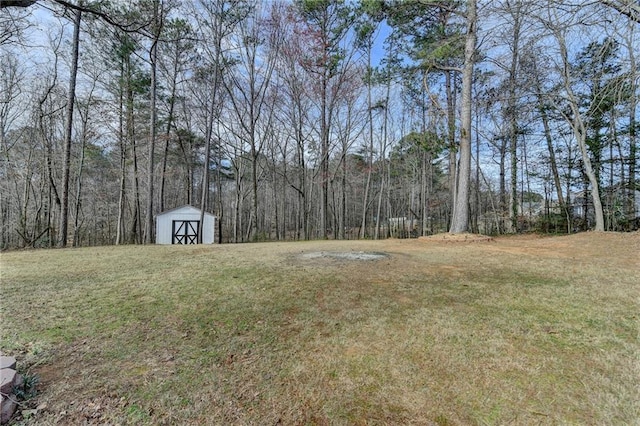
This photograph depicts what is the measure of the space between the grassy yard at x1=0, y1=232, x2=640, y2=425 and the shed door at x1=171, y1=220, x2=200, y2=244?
9891mm

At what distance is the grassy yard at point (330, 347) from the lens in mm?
1428

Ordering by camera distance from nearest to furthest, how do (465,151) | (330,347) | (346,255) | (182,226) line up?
(330,347) → (346,255) → (465,151) → (182,226)

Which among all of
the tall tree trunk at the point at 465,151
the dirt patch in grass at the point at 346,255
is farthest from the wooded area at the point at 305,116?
the dirt patch in grass at the point at 346,255

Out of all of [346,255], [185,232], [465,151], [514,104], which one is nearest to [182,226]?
[185,232]

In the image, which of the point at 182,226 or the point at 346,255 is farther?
the point at 182,226

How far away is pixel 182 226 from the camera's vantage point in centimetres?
1353

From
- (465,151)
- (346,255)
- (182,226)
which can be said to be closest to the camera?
(346,255)

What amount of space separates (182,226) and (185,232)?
32 cm

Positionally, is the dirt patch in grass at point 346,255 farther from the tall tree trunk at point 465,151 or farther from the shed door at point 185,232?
the shed door at point 185,232

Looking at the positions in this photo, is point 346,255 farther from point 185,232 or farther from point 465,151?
point 185,232

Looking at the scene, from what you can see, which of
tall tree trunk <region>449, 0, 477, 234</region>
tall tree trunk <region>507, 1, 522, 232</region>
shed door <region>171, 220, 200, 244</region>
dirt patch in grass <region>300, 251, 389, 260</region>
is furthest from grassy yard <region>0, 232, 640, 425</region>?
shed door <region>171, 220, 200, 244</region>

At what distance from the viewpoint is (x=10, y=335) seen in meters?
2.11

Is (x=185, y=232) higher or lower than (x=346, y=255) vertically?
higher

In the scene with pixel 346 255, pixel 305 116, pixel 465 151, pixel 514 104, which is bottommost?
pixel 346 255
